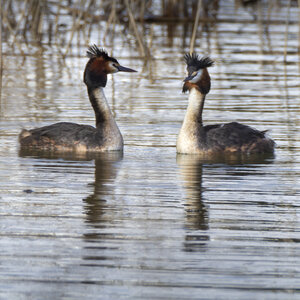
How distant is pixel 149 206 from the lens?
8.41 meters

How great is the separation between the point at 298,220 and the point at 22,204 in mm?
2386

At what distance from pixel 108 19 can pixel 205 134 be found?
13.7 meters

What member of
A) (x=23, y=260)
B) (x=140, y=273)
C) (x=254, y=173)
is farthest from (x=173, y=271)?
(x=254, y=173)

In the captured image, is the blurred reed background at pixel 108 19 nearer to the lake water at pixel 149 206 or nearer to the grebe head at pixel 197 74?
the lake water at pixel 149 206

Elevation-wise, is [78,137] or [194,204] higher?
[78,137]

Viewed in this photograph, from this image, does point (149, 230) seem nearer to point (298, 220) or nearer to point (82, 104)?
point (298, 220)

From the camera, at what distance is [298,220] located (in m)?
7.91

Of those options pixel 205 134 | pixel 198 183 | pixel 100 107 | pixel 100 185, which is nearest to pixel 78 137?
pixel 100 107

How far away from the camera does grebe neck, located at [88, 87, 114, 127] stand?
1209 centimetres

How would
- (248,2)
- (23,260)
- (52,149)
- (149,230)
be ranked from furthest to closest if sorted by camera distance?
(248,2)
(52,149)
(149,230)
(23,260)

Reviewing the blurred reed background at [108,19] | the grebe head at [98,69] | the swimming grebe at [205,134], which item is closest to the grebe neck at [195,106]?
the swimming grebe at [205,134]

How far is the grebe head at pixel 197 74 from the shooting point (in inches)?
465

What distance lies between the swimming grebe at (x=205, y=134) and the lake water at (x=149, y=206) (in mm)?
273

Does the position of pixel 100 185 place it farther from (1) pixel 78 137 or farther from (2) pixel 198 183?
(1) pixel 78 137
